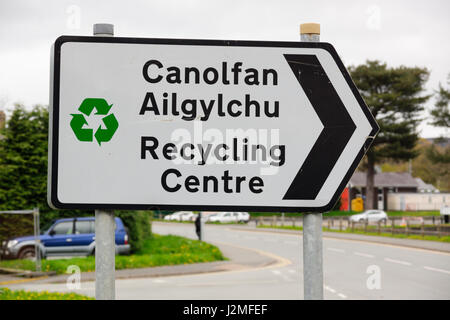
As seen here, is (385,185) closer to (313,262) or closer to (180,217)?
(180,217)

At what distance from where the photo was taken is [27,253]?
59.5 ft

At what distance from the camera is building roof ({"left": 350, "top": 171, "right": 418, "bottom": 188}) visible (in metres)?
82.8

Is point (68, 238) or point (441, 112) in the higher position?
point (441, 112)

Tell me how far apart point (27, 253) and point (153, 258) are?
12.6 feet

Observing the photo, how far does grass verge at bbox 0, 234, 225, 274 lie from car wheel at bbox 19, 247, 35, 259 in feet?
1.68

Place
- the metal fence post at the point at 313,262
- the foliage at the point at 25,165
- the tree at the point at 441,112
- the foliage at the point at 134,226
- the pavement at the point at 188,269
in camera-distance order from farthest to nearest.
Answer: the tree at the point at 441,112 < the foliage at the point at 134,226 < the foliage at the point at 25,165 < the pavement at the point at 188,269 < the metal fence post at the point at 313,262

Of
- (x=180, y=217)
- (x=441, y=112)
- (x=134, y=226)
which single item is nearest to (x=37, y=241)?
(x=134, y=226)

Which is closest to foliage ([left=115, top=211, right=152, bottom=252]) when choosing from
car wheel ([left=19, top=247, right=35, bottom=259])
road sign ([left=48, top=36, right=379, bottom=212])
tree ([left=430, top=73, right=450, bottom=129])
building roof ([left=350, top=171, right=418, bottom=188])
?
car wheel ([left=19, top=247, right=35, bottom=259])

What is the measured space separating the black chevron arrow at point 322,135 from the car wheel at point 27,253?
17483 millimetres

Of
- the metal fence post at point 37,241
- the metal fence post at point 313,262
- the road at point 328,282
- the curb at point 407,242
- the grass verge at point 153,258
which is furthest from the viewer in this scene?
the curb at point 407,242

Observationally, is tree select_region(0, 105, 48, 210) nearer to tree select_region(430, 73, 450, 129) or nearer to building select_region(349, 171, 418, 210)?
tree select_region(430, 73, 450, 129)

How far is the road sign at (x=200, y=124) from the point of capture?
1.85 meters

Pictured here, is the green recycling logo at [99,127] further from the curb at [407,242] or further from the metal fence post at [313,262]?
the curb at [407,242]

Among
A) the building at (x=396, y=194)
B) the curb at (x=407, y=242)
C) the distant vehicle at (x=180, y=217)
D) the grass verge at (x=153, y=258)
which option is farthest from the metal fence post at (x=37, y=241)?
the building at (x=396, y=194)
